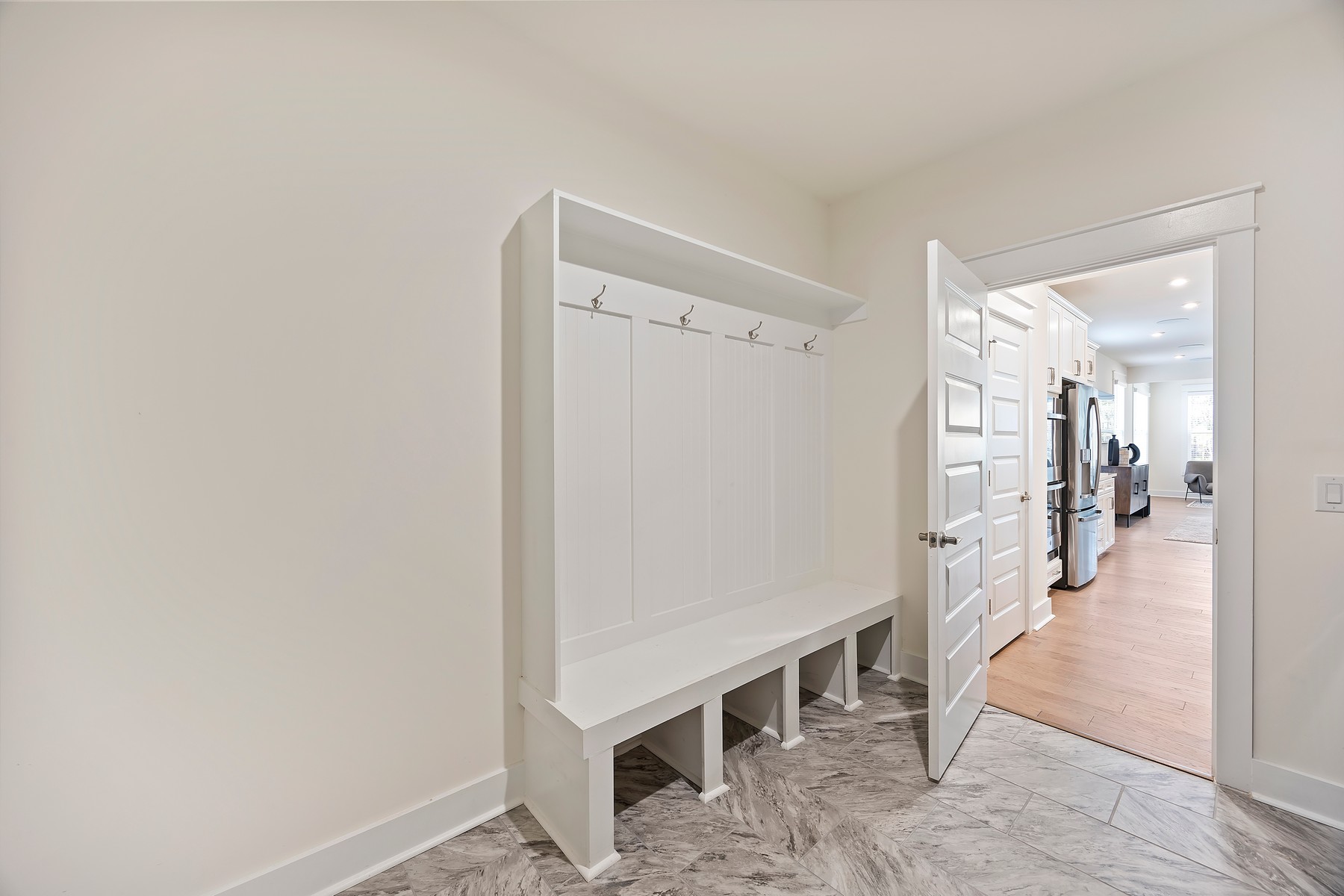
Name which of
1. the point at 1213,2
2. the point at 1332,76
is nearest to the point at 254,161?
the point at 1213,2

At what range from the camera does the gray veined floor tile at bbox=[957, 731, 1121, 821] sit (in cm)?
183

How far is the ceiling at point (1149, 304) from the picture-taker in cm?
415

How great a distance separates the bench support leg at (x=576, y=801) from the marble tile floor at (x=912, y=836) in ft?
0.14

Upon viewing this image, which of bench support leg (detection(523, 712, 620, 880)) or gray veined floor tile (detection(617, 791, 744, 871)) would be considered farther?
gray veined floor tile (detection(617, 791, 744, 871))

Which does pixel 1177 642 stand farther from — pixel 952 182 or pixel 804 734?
pixel 952 182

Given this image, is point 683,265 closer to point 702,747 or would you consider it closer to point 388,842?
point 702,747

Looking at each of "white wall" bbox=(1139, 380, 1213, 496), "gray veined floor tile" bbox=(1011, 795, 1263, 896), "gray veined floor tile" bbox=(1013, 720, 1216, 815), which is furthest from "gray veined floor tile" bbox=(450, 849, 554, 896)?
"white wall" bbox=(1139, 380, 1213, 496)

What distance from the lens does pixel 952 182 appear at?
262 cm

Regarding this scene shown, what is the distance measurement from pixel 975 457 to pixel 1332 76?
1.61 metres

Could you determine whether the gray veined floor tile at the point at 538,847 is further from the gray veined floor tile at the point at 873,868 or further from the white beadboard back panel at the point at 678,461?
the gray veined floor tile at the point at 873,868

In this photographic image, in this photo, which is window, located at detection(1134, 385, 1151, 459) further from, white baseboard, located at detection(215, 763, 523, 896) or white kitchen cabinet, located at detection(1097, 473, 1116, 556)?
white baseboard, located at detection(215, 763, 523, 896)

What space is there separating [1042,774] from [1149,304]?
5.39 metres

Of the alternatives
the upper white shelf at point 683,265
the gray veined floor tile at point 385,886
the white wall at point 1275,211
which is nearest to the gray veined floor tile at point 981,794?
the white wall at point 1275,211

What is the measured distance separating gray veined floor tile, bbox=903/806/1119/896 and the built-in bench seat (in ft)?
2.03
